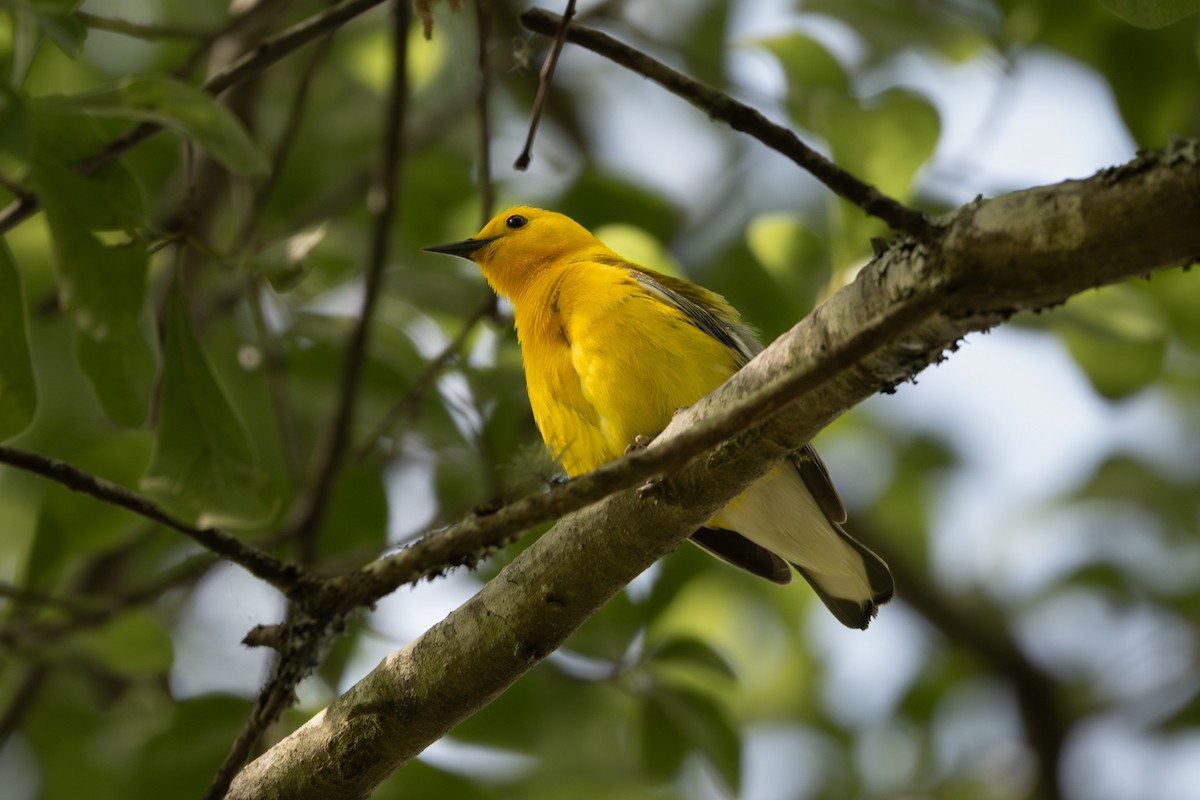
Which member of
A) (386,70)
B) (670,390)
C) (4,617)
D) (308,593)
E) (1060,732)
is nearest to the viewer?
(308,593)

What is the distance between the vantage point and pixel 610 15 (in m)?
5.05

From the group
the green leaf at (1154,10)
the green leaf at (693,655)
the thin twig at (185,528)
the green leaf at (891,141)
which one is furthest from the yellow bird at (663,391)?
the green leaf at (1154,10)

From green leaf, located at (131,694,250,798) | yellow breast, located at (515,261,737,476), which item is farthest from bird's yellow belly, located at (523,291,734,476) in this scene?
green leaf, located at (131,694,250,798)

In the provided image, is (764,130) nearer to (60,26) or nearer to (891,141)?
(60,26)

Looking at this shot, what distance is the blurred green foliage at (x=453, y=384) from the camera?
2930 millimetres

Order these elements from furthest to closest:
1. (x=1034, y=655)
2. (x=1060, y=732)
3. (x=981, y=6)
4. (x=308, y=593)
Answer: (x=1034, y=655), (x=1060, y=732), (x=981, y=6), (x=308, y=593)

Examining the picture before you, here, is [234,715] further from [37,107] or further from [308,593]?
[37,107]

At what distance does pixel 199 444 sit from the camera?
2930 mm

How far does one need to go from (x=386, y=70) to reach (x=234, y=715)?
9.94ft

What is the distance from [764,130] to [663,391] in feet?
5.42

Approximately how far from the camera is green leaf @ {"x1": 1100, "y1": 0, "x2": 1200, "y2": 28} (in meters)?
2.33

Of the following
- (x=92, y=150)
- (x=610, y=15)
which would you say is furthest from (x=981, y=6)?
(x=92, y=150)

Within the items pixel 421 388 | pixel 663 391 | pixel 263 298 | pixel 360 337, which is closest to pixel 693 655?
pixel 663 391

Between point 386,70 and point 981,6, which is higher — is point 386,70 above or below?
below
